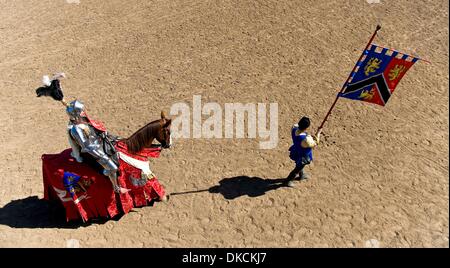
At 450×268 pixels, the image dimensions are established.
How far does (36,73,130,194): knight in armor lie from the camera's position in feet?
21.5

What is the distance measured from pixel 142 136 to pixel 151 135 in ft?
0.61

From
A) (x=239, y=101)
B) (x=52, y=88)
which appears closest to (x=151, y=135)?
(x=52, y=88)

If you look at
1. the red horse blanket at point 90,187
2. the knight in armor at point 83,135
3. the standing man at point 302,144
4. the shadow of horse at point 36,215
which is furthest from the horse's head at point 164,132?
the standing man at point 302,144

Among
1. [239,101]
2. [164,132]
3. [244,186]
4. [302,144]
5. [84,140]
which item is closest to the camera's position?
[84,140]

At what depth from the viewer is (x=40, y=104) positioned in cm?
1111

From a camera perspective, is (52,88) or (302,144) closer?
(52,88)

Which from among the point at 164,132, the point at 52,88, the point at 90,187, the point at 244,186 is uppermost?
the point at 52,88

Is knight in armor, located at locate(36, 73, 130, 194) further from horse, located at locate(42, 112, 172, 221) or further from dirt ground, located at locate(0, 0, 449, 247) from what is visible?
dirt ground, located at locate(0, 0, 449, 247)

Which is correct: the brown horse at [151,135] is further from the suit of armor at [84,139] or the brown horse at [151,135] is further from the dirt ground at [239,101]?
the dirt ground at [239,101]

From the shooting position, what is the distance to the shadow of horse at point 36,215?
813 cm

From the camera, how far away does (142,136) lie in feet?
23.3

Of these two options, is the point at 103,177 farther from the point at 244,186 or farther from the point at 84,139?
the point at 244,186

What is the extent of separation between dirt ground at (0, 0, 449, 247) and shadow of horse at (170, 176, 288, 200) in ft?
0.12
